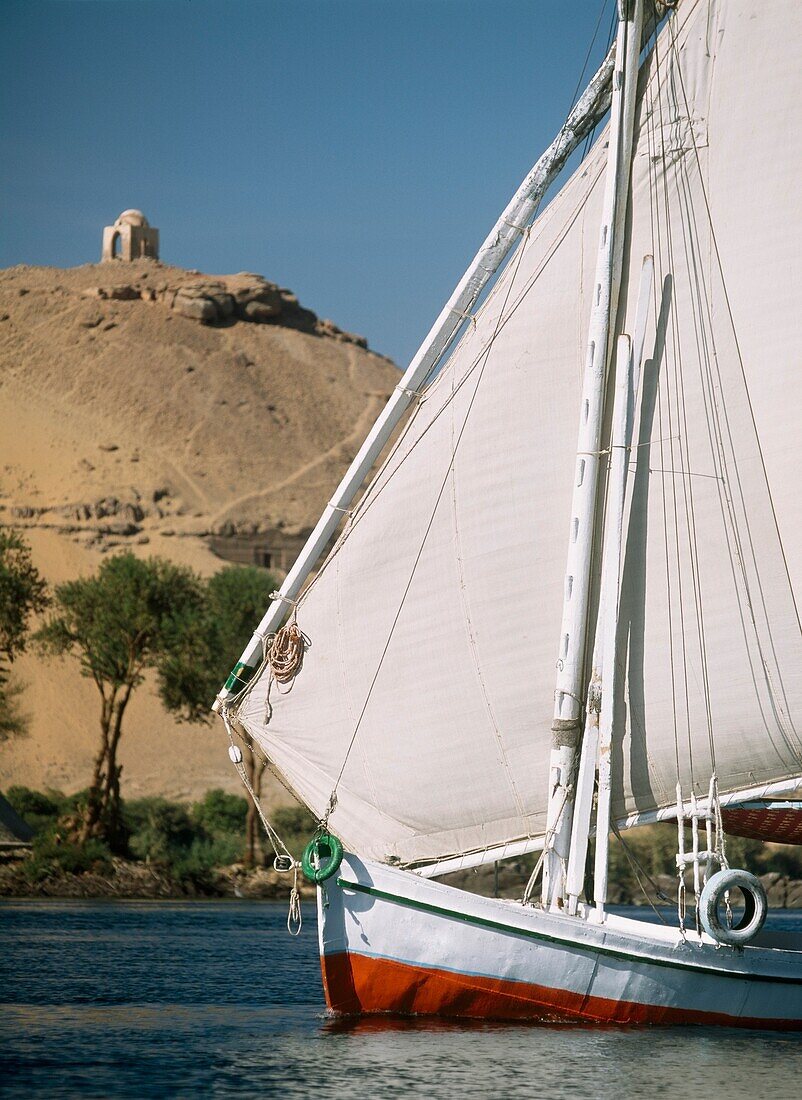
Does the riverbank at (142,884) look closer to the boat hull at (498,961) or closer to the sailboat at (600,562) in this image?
the sailboat at (600,562)

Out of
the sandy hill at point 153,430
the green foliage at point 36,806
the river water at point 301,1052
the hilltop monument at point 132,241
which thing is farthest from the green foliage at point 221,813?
the hilltop monument at point 132,241

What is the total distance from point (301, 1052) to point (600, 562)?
6.22 meters

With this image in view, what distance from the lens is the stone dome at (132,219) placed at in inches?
6777

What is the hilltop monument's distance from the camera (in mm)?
170750

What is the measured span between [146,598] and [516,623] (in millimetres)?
35685

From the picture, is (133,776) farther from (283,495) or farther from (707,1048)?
(707,1048)

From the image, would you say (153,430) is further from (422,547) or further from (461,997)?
(461,997)

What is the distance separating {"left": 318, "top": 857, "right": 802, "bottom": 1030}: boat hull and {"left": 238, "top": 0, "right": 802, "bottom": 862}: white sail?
1356 mm

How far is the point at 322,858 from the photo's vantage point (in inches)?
646

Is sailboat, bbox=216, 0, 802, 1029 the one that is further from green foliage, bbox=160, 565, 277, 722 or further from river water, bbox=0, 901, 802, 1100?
green foliage, bbox=160, 565, 277, 722

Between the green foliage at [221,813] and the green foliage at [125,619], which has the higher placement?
the green foliage at [125,619]

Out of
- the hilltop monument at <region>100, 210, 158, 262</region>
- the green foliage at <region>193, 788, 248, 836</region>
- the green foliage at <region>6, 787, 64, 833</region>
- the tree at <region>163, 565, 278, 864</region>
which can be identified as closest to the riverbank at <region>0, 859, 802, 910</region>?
the tree at <region>163, 565, 278, 864</region>

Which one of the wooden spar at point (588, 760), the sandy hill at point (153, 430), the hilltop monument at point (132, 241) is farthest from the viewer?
the hilltop monument at point (132, 241)

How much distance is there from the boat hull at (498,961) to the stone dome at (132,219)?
535 ft
